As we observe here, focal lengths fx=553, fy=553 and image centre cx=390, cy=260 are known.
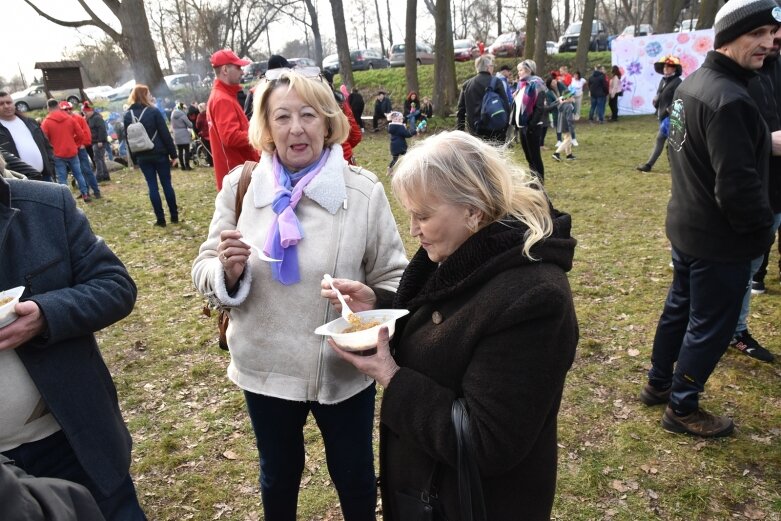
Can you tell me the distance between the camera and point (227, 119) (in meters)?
5.01

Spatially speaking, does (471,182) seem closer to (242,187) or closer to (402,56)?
(242,187)

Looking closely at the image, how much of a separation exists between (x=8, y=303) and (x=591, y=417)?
3.07m

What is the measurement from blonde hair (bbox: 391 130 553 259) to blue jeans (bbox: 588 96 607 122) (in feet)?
56.6

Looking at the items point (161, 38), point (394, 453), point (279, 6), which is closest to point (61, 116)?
point (394, 453)

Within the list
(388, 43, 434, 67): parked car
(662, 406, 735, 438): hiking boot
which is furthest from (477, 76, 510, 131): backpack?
(388, 43, 434, 67): parked car

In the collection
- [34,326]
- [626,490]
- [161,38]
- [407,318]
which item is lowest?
[626,490]

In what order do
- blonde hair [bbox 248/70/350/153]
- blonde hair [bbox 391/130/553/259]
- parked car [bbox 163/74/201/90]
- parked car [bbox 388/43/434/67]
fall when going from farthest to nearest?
parked car [bbox 163/74/201/90]
parked car [bbox 388/43/434/67]
blonde hair [bbox 248/70/350/153]
blonde hair [bbox 391/130/553/259]

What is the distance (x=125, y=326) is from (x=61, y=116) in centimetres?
637

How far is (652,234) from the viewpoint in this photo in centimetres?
646

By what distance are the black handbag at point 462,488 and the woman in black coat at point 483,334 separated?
0.02m

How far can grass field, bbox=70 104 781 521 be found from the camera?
2811mm

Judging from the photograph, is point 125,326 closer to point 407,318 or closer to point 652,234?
point 407,318

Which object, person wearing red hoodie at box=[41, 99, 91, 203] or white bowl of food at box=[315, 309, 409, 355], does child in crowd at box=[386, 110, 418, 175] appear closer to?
person wearing red hoodie at box=[41, 99, 91, 203]

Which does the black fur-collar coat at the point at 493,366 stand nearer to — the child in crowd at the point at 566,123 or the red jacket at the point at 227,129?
the red jacket at the point at 227,129
